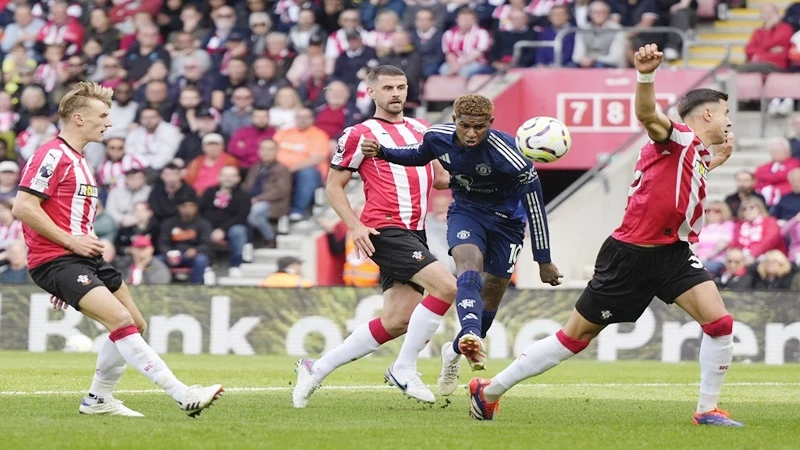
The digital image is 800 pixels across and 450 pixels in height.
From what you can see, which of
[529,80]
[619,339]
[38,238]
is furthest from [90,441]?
[529,80]

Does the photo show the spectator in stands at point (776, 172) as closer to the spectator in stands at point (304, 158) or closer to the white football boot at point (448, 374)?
the spectator in stands at point (304, 158)

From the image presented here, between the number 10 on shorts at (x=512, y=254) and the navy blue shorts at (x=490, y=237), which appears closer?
the navy blue shorts at (x=490, y=237)

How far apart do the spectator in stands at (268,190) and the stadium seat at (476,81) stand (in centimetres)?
302

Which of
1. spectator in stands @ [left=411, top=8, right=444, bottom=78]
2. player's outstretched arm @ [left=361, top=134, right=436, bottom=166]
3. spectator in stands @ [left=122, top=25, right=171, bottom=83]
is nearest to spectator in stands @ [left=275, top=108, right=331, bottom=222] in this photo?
spectator in stands @ [left=411, top=8, right=444, bottom=78]

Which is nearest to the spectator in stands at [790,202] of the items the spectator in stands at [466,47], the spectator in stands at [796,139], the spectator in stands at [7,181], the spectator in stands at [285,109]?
the spectator in stands at [796,139]

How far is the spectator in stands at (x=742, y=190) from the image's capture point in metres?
20.0

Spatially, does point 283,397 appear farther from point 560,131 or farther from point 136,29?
point 136,29

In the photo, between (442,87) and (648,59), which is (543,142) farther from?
(442,87)

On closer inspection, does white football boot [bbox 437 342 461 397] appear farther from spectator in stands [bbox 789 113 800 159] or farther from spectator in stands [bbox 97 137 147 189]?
spectator in stands [bbox 97 137 147 189]

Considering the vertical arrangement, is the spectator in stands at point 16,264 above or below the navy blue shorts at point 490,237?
below

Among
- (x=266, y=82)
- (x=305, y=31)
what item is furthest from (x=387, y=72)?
(x=305, y=31)

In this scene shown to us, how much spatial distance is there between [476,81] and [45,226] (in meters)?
14.0

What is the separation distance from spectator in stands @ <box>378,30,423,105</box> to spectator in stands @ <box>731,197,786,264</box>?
18.1 feet

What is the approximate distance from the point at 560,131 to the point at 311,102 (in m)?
13.0
